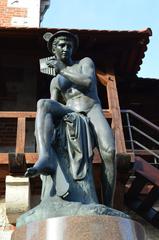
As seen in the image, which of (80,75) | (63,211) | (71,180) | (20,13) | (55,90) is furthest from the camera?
(20,13)

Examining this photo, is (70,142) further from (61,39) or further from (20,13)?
(20,13)

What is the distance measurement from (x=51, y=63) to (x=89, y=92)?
47 centimetres

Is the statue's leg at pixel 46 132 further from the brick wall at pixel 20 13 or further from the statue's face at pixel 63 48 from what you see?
the brick wall at pixel 20 13

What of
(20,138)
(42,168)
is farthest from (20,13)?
(42,168)

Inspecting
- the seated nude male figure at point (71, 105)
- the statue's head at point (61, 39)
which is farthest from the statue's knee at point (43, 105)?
the statue's head at point (61, 39)

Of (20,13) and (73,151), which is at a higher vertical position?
(20,13)

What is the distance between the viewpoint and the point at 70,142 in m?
4.15

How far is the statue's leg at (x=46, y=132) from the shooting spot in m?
3.67

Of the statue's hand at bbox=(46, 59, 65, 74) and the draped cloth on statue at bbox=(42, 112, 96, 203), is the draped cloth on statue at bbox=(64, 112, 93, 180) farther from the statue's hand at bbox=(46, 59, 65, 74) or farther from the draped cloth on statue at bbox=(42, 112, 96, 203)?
the statue's hand at bbox=(46, 59, 65, 74)

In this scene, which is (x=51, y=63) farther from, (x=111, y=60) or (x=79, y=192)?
(x=111, y=60)

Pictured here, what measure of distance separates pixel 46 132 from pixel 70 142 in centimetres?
27

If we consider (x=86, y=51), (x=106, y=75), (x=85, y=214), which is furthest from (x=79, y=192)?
(x=86, y=51)

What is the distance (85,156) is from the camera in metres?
4.08

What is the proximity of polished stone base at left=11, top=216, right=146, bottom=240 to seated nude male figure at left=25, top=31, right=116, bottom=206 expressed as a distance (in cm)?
48
